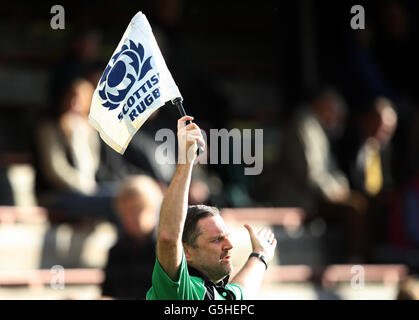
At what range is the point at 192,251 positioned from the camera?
278 centimetres

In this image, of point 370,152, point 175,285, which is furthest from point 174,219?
point 370,152

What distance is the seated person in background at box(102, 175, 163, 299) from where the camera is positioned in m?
4.52

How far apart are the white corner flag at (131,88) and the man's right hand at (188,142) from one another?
0.16 m

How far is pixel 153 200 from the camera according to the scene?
5.01 meters

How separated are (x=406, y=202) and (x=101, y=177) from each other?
7.00 feet

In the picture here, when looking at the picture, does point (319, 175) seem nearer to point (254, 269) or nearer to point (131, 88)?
point (254, 269)

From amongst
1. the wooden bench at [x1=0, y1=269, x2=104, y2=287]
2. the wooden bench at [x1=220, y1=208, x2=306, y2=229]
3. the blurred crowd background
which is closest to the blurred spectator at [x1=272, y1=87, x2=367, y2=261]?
the blurred crowd background

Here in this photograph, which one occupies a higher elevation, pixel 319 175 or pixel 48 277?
pixel 319 175

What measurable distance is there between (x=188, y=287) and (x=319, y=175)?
4.35 metres

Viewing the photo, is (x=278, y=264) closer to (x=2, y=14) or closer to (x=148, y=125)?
(x=148, y=125)

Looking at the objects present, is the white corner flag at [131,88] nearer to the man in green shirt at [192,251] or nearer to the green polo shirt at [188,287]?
the man in green shirt at [192,251]

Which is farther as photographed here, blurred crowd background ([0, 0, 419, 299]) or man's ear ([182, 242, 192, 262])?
blurred crowd background ([0, 0, 419, 299])

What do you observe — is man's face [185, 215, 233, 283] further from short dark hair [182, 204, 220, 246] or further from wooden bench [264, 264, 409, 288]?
wooden bench [264, 264, 409, 288]
